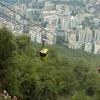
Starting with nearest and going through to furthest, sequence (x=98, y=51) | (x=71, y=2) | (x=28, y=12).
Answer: (x=98, y=51), (x=28, y=12), (x=71, y=2)

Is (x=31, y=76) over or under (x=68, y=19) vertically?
under

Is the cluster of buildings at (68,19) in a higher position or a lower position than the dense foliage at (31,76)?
higher

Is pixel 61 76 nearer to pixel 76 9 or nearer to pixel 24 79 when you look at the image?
pixel 24 79

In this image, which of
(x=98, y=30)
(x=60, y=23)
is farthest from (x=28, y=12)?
(x=98, y=30)

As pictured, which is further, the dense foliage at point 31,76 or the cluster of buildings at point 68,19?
the cluster of buildings at point 68,19

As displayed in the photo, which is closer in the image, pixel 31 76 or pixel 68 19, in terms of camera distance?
pixel 31 76

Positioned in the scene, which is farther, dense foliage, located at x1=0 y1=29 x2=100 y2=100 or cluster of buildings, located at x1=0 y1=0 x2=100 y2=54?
cluster of buildings, located at x1=0 y1=0 x2=100 y2=54

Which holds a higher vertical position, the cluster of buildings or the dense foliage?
the cluster of buildings

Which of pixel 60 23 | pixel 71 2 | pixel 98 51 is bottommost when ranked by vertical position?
pixel 98 51
